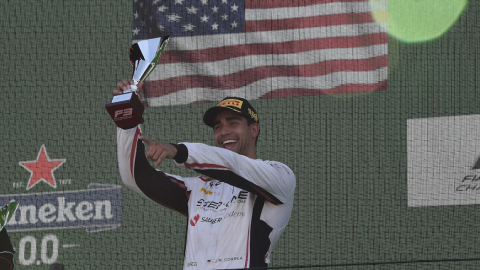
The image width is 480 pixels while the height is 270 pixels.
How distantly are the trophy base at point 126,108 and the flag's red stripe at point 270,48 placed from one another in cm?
347

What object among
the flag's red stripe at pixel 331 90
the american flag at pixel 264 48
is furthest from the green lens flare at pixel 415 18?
the flag's red stripe at pixel 331 90

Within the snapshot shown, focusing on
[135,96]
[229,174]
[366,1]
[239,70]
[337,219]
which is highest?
[366,1]

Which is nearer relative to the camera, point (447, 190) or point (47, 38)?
point (447, 190)

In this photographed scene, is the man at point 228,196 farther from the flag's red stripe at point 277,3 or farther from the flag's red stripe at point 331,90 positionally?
the flag's red stripe at point 277,3

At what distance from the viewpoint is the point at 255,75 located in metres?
5.81

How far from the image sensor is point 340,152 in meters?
5.73

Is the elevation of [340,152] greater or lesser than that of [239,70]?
lesser

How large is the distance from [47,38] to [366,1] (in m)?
2.49

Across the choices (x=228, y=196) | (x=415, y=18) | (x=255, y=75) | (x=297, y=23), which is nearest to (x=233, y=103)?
(x=228, y=196)

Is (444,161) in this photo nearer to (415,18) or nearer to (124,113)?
(415,18)

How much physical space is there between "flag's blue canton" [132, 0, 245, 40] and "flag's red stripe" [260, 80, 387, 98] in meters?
0.54

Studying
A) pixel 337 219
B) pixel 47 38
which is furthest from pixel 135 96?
pixel 47 38

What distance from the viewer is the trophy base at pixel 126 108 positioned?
2.34m

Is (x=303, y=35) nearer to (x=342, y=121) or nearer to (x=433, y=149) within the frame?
(x=342, y=121)
